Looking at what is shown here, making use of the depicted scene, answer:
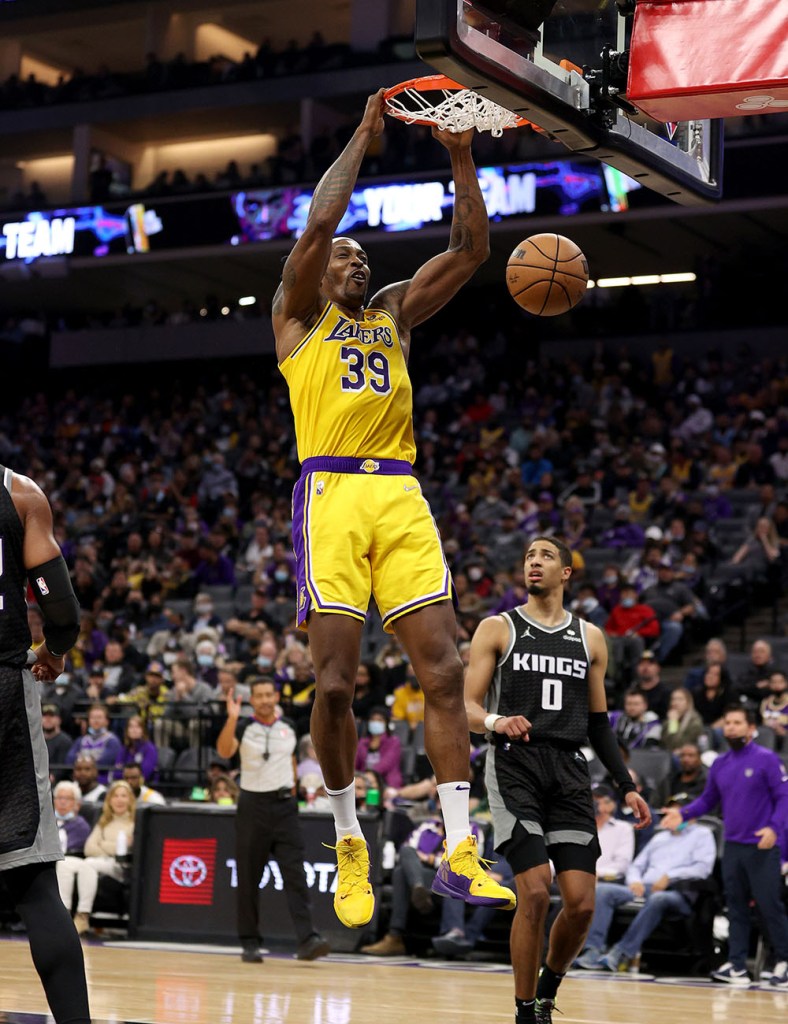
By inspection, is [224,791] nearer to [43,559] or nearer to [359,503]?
[359,503]

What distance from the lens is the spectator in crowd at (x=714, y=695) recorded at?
44.3ft

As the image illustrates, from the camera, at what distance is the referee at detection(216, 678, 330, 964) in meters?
11.5

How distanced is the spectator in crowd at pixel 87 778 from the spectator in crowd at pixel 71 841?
287 millimetres

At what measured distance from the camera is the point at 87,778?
14.1 meters

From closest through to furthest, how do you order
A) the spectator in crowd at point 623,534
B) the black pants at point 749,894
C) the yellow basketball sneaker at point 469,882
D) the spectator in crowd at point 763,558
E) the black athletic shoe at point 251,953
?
the yellow basketball sneaker at point 469,882 < the black pants at point 749,894 < the black athletic shoe at point 251,953 < the spectator in crowd at point 763,558 < the spectator in crowd at point 623,534

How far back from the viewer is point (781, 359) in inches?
870

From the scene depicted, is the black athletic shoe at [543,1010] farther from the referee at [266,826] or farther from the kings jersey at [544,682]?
the referee at [266,826]

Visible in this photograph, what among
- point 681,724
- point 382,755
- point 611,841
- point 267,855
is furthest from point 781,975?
point 382,755

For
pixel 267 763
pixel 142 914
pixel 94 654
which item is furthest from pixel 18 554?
Answer: pixel 94 654

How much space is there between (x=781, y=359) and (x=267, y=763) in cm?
1323

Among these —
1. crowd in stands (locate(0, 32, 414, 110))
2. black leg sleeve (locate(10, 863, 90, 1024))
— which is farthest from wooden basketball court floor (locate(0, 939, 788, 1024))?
crowd in stands (locate(0, 32, 414, 110))

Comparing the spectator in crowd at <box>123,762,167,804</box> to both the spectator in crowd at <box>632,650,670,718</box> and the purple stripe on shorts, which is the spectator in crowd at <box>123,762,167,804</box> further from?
the purple stripe on shorts

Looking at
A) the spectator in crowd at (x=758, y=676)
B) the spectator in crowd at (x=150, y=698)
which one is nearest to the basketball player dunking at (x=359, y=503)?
the spectator in crowd at (x=758, y=676)

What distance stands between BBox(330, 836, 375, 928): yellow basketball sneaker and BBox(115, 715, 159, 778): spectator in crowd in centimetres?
909
